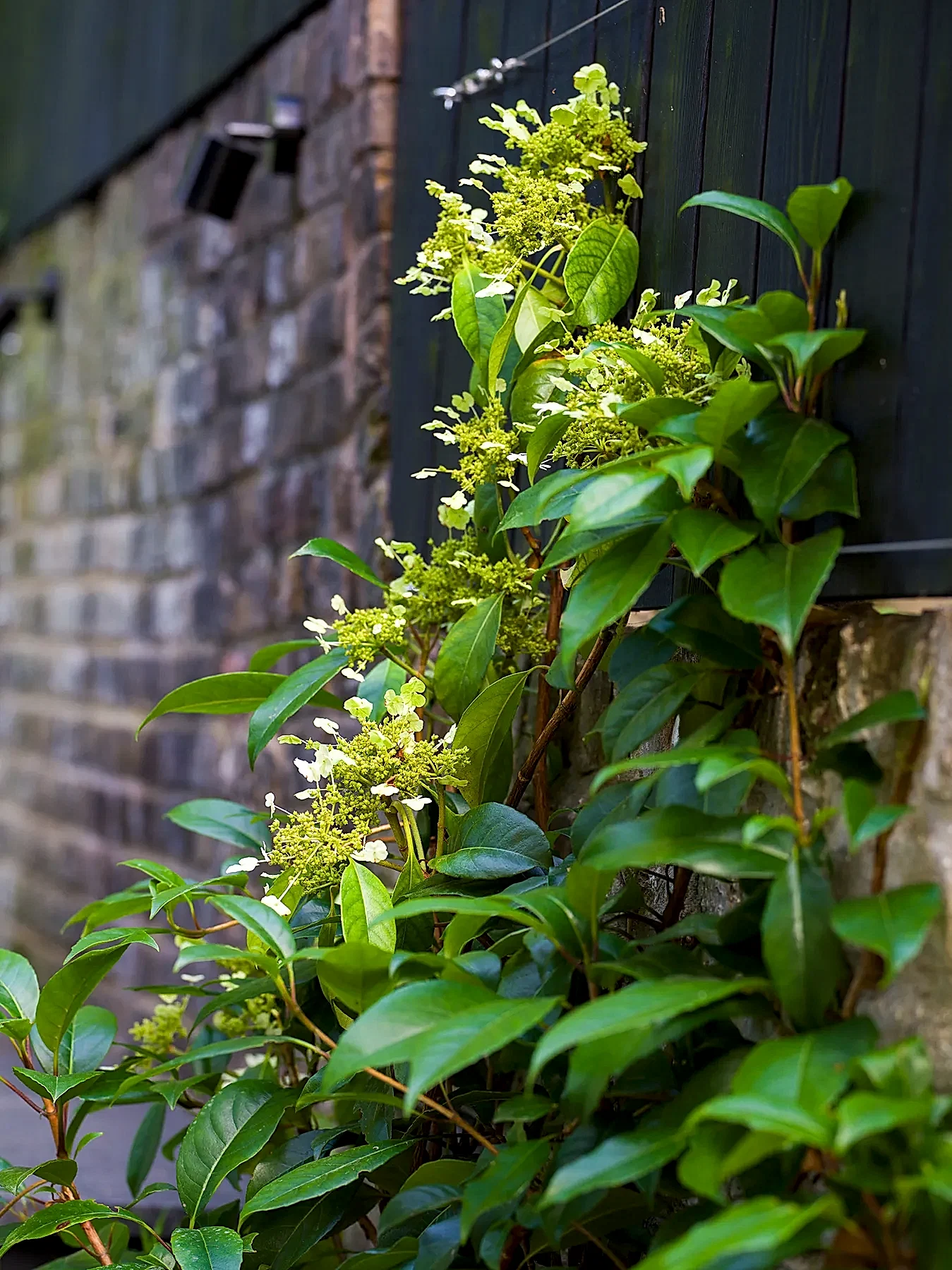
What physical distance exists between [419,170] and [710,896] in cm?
143

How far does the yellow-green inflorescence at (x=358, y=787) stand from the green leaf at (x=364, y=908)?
0.10 ft

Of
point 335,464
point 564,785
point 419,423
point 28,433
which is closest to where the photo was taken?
point 564,785

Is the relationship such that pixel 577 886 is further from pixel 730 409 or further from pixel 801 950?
pixel 730 409

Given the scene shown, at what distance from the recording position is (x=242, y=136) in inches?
115

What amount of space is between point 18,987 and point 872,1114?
99 centimetres

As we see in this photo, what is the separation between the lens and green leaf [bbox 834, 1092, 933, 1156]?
2.62 ft

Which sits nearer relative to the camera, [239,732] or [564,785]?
[564,785]

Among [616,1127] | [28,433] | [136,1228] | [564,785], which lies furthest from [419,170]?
[28,433]

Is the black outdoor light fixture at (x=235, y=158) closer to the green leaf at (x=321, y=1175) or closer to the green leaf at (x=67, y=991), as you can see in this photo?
the green leaf at (x=67, y=991)

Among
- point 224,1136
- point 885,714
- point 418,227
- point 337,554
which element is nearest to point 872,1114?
point 885,714

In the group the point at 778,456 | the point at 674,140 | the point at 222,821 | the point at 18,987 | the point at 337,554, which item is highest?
the point at 674,140

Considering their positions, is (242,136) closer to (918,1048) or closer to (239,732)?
(239,732)

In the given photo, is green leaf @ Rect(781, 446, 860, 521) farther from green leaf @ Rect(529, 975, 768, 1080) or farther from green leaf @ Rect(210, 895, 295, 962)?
green leaf @ Rect(210, 895, 295, 962)

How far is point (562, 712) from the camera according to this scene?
1.51 m
